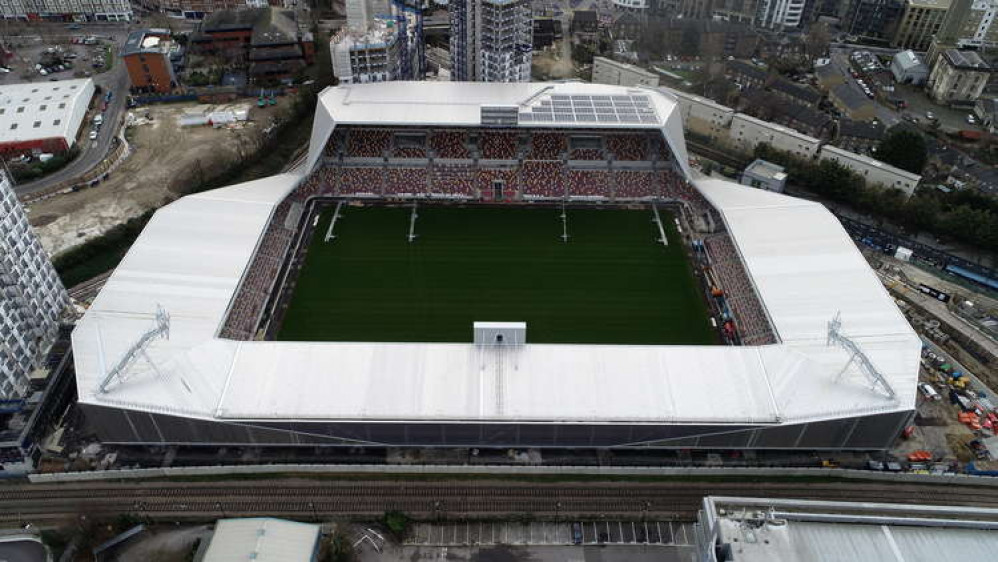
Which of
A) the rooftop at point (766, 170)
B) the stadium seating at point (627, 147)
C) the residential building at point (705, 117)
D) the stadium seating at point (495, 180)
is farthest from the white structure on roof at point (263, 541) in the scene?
the residential building at point (705, 117)

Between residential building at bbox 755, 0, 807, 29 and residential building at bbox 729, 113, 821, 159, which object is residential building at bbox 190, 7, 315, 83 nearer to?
residential building at bbox 729, 113, 821, 159

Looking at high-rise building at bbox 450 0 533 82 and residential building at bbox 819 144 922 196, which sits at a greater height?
high-rise building at bbox 450 0 533 82

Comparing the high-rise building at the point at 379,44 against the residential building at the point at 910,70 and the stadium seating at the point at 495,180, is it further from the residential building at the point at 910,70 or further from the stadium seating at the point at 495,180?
the residential building at the point at 910,70

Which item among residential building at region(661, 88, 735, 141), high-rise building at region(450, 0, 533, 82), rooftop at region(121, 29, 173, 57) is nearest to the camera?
high-rise building at region(450, 0, 533, 82)

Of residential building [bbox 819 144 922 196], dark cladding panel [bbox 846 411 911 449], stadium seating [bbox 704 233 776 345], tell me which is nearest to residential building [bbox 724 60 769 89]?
residential building [bbox 819 144 922 196]

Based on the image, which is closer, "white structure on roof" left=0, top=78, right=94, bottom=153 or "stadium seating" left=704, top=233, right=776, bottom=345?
"stadium seating" left=704, top=233, right=776, bottom=345
